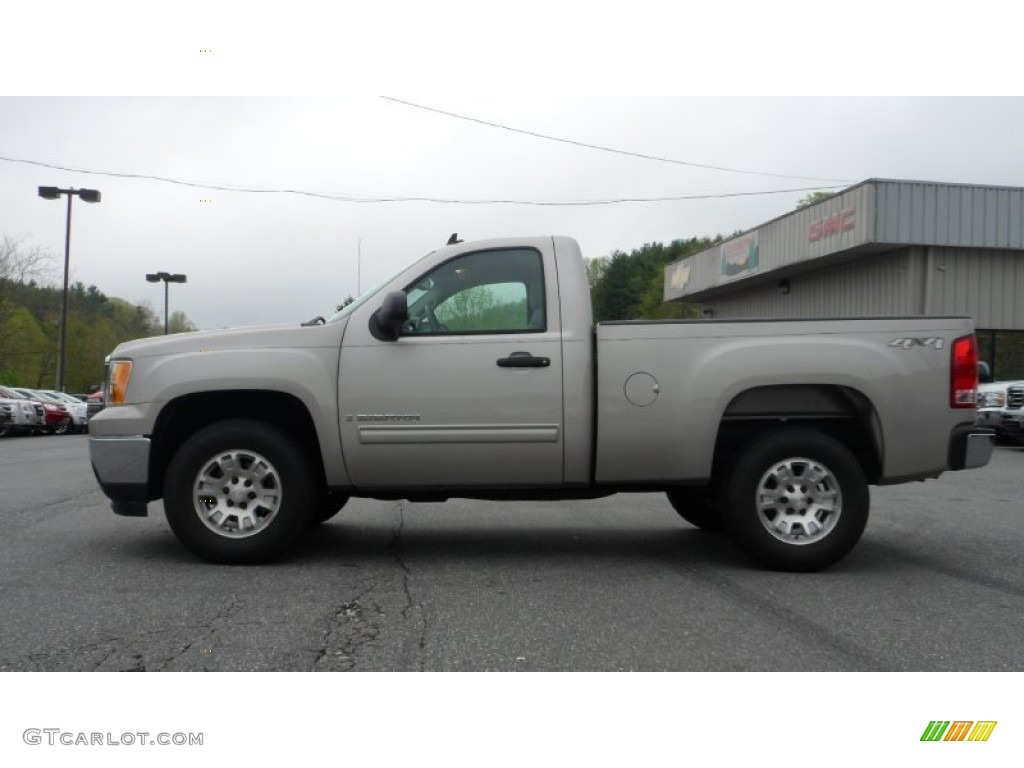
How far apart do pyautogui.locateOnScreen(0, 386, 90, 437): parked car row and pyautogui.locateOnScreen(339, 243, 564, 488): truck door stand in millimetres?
24405

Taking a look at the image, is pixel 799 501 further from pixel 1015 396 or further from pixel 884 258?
pixel 884 258

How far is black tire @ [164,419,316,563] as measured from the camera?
5.95 meters

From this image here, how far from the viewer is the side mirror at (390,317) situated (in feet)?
19.1

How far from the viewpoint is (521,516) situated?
879 cm

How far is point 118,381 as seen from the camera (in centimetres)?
616

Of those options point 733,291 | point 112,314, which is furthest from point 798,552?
point 112,314

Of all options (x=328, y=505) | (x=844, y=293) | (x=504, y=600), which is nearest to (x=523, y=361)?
(x=504, y=600)

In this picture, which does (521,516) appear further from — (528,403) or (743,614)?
(743,614)

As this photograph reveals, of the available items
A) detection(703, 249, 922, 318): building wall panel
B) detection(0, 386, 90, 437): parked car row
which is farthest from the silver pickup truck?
detection(0, 386, 90, 437): parked car row

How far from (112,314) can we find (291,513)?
93.7m

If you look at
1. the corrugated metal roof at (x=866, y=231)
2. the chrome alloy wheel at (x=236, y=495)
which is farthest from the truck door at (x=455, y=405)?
the corrugated metal roof at (x=866, y=231)

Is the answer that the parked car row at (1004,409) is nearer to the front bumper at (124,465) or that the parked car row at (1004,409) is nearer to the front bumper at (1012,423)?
the front bumper at (1012,423)

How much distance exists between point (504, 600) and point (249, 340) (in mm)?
2333

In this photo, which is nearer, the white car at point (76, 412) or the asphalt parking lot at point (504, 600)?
the asphalt parking lot at point (504, 600)
